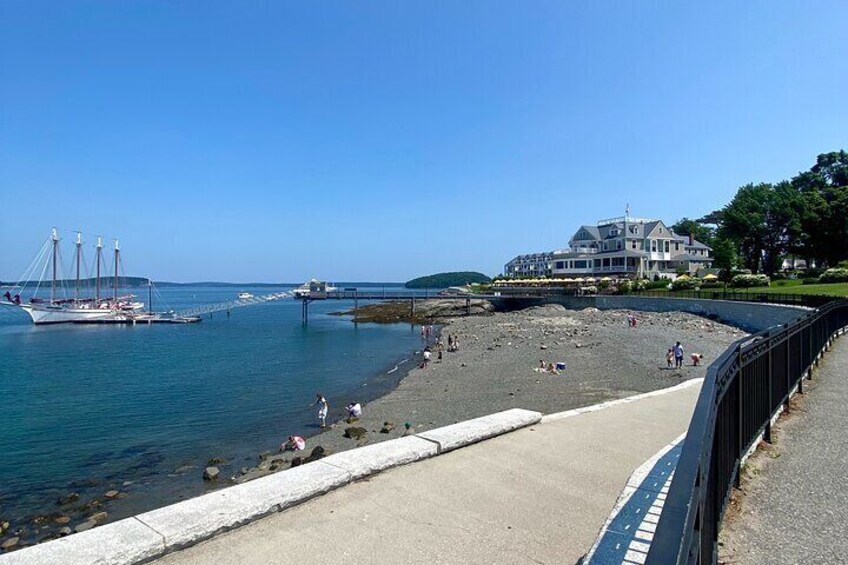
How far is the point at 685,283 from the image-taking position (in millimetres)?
61812

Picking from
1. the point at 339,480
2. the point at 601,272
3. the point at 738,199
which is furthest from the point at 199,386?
the point at 738,199

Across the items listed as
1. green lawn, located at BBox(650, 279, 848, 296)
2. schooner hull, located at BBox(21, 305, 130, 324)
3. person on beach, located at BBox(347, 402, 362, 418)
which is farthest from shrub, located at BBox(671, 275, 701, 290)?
schooner hull, located at BBox(21, 305, 130, 324)

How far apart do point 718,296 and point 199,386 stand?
146 ft

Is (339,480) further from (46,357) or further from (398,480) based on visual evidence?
(46,357)

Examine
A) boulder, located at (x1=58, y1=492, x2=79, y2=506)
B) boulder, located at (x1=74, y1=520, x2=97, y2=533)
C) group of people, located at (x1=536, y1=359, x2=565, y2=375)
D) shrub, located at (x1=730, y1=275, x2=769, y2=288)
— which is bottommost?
boulder, located at (x1=58, y1=492, x2=79, y2=506)

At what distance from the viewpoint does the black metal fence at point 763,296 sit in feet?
102

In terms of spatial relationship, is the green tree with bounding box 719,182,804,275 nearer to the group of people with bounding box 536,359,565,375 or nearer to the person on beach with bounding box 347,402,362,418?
the group of people with bounding box 536,359,565,375

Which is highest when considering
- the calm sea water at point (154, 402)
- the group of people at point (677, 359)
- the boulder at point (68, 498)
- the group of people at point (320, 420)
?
the group of people at point (677, 359)

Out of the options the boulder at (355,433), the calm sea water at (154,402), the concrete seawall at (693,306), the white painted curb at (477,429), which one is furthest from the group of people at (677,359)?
the white painted curb at (477,429)

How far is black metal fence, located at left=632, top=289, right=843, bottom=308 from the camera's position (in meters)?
31.2

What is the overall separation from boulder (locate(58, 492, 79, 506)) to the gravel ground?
13.6 feet

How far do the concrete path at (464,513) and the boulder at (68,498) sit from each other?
10822 millimetres

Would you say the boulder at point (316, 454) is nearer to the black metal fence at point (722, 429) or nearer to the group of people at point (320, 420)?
the group of people at point (320, 420)

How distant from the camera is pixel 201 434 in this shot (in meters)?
18.6
